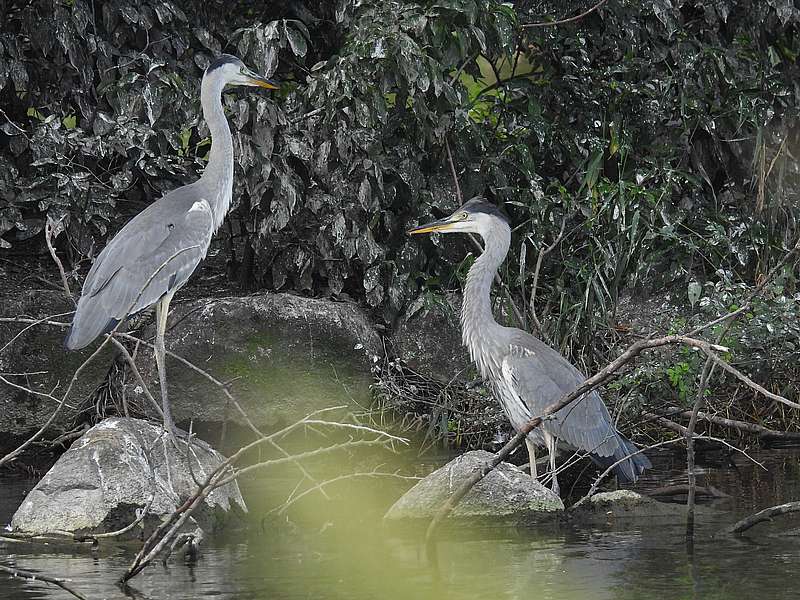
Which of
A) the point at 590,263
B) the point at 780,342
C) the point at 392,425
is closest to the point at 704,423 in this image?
the point at 780,342

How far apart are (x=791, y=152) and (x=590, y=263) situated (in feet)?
6.82

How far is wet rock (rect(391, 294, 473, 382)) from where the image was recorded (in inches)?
320

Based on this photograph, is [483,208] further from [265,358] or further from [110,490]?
[110,490]

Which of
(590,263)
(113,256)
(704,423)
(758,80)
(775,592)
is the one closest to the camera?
(775,592)

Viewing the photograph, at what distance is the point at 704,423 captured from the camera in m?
7.43

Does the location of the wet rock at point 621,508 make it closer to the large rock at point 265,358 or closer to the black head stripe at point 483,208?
the black head stripe at point 483,208

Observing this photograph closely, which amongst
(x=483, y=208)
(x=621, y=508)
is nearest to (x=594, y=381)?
(x=621, y=508)

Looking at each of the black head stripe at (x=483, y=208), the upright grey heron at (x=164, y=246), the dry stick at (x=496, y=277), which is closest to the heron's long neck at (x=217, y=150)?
the upright grey heron at (x=164, y=246)

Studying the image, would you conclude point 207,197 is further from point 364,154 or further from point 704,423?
point 704,423

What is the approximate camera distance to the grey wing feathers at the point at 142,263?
626 centimetres

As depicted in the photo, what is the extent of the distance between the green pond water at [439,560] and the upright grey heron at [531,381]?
0.34 metres

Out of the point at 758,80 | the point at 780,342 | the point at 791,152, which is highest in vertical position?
the point at 758,80

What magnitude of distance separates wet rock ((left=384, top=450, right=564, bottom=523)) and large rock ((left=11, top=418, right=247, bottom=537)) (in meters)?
0.87

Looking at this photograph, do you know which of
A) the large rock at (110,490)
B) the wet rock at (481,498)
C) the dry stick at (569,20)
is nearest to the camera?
the large rock at (110,490)
